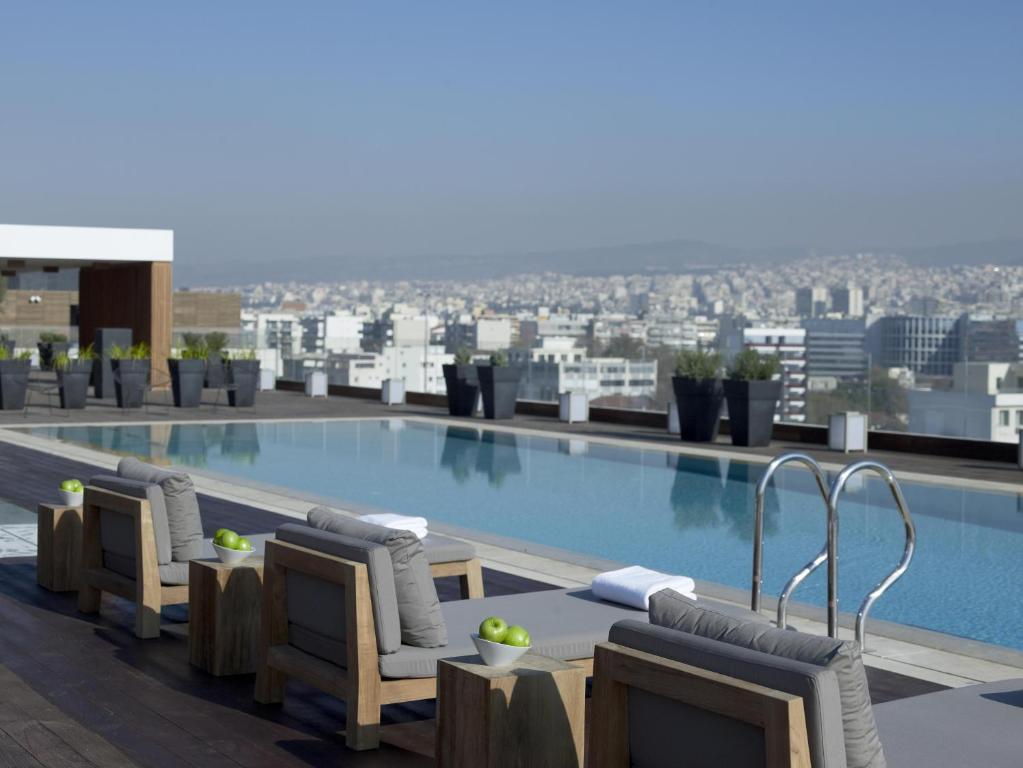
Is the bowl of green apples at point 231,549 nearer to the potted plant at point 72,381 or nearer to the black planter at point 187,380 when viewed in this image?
the potted plant at point 72,381

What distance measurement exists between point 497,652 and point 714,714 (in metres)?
0.96

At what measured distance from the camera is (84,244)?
24.5 metres

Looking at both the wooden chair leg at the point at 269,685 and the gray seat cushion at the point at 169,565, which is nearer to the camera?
the wooden chair leg at the point at 269,685

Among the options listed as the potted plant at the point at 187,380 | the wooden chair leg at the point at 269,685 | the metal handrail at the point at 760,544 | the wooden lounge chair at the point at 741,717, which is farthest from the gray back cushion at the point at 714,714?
the potted plant at the point at 187,380

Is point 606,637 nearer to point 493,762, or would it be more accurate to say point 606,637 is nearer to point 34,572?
point 493,762

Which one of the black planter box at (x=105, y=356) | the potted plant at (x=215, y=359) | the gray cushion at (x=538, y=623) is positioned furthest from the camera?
the potted plant at (x=215, y=359)

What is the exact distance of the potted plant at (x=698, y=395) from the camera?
A: 16.9 meters

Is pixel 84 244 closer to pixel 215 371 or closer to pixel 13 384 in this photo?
pixel 215 371

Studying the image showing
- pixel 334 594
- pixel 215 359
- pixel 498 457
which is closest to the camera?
pixel 334 594

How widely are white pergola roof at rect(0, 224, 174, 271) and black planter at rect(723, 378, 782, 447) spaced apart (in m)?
13.0

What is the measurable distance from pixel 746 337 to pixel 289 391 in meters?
12.0

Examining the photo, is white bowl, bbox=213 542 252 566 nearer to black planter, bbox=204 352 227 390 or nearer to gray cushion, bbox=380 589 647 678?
gray cushion, bbox=380 589 647 678

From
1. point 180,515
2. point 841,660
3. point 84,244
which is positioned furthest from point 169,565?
point 84,244

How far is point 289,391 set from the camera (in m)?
27.6
